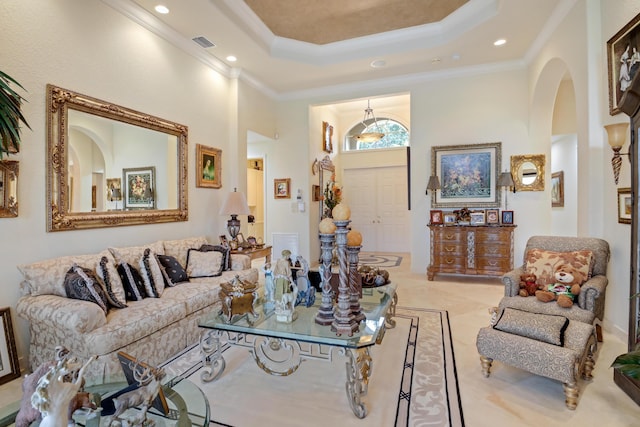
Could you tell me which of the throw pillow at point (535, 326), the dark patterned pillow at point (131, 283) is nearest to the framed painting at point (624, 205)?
the throw pillow at point (535, 326)

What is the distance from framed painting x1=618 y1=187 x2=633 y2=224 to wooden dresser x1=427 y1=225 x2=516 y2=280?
1916mm

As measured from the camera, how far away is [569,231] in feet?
20.1

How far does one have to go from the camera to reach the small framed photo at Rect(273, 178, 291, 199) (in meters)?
6.29

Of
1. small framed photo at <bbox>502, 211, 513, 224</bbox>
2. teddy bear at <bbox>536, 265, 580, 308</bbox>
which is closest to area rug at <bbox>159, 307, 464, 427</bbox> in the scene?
teddy bear at <bbox>536, 265, 580, 308</bbox>

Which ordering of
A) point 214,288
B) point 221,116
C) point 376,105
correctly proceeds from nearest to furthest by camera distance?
1. point 214,288
2. point 221,116
3. point 376,105

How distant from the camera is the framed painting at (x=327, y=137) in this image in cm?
701

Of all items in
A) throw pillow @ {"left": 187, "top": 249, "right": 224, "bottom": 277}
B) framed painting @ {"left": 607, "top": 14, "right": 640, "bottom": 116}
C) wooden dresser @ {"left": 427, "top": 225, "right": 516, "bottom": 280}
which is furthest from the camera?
wooden dresser @ {"left": 427, "top": 225, "right": 516, "bottom": 280}

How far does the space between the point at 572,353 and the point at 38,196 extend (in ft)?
13.4

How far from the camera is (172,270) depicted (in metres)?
3.30

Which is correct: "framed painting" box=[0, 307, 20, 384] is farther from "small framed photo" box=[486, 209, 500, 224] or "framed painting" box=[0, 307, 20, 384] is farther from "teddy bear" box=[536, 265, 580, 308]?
"small framed photo" box=[486, 209, 500, 224]

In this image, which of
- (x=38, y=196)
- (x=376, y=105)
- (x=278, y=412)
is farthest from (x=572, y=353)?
(x=376, y=105)

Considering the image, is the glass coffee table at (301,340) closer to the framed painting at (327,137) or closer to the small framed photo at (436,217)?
the small framed photo at (436,217)

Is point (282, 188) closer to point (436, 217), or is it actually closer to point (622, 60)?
point (436, 217)

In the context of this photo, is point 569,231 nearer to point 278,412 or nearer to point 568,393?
point 568,393
